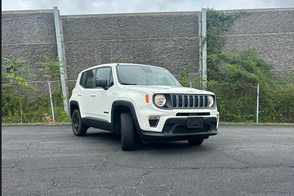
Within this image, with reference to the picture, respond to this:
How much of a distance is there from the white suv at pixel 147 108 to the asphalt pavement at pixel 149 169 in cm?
43

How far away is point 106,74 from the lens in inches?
258

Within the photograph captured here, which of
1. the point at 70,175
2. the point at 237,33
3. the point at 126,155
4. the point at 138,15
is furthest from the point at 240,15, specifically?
the point at 70,175

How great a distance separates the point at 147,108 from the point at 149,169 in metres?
1.27

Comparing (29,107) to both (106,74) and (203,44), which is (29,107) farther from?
(203,44)

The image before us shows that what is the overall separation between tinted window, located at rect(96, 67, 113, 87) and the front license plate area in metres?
2.07

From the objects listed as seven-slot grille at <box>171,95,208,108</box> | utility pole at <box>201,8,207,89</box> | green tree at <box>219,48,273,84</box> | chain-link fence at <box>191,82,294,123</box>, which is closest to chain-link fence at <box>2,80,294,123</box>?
chain-link fence at <box>191,82,294,123</box>

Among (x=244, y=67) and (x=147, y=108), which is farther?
(x=244, y=67)

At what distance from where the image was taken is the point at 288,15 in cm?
1650

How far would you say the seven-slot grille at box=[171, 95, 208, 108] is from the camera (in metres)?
5.19

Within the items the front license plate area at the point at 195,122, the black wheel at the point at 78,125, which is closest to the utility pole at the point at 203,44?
the black wheel at the point at 78,125

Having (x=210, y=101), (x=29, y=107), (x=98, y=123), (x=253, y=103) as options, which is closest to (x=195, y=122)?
(x=210, y=101)

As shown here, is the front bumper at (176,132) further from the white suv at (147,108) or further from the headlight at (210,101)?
the headlight at (210,101)

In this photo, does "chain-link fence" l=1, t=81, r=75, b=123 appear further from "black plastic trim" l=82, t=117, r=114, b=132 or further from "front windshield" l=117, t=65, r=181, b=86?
"front windshield" l=117, t=65, r=181, b=86

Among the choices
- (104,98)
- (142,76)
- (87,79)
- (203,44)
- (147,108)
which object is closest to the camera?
(147,108)
